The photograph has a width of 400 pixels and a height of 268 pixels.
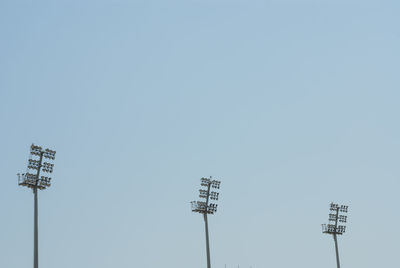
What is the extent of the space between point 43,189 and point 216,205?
741 inches

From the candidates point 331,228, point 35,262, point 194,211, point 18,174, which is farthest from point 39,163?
point 331,228

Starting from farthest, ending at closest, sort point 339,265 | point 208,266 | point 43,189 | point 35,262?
point 339,265, point 208,266, point 43,189, point 35,262

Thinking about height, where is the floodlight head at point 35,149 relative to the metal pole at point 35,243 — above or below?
above

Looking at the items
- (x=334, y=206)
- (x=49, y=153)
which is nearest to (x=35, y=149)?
(x=49, y=153)

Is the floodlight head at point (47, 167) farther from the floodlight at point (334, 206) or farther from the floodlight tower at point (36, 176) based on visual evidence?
the floodlight at point (334, 206)

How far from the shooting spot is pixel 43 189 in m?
52.1

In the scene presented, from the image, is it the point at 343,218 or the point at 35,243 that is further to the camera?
the point at 343,218

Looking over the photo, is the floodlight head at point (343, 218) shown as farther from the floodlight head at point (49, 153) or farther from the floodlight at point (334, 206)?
the floodlight head at point (49, 153)

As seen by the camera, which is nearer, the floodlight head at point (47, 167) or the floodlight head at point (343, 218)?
the floodlight head at point (47, 167)

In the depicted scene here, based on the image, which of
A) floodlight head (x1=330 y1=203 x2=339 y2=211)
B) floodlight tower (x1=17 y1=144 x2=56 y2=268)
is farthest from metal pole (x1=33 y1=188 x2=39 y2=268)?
floodlight head (x1=330 y1=203 x2=339 y2=211)

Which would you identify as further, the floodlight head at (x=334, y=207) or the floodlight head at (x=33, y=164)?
the floodlight head at (x=334, y=207)

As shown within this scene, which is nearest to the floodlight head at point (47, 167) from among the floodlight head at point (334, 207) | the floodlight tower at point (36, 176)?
the floodlight tower at point (36, 176)

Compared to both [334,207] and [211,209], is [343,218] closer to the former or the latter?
[334,207]

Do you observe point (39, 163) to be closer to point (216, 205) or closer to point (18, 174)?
point (18, 174)
